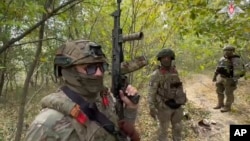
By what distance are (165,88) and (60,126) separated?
4.60 meters

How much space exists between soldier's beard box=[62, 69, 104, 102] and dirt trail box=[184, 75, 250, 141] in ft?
21.0

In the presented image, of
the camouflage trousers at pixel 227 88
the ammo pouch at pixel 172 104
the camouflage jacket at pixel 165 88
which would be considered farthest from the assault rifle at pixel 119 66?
the camouflage trousers at pixel 227 88

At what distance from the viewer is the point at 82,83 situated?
8.80ft

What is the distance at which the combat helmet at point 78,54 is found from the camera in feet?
8.73

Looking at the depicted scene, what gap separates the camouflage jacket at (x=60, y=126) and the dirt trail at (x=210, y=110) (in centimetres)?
651

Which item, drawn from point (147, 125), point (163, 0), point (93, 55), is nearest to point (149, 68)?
point (147, 125)

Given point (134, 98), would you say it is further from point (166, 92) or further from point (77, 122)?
point (166, 92)

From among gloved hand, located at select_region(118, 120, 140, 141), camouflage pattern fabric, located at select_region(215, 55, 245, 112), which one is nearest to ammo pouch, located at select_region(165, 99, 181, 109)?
camouflage pattern fabric, located at select_region(215, 55, 245, 112)

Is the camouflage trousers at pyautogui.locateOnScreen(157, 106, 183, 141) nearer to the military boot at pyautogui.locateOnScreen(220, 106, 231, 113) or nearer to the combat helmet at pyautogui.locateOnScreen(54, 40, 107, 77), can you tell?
the military boot at pyautogui.locateOnScreen(220, 106, 231, 113)

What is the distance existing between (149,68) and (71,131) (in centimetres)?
895

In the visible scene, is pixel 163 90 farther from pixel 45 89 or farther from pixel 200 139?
pixel 45 89

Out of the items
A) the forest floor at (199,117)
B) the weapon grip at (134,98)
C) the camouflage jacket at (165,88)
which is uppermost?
the weapon grip at (134,98)

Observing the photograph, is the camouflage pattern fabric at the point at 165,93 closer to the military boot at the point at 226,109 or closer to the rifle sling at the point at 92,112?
the military boot at the point at 226,109

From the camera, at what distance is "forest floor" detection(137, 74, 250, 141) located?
875 centimetres
